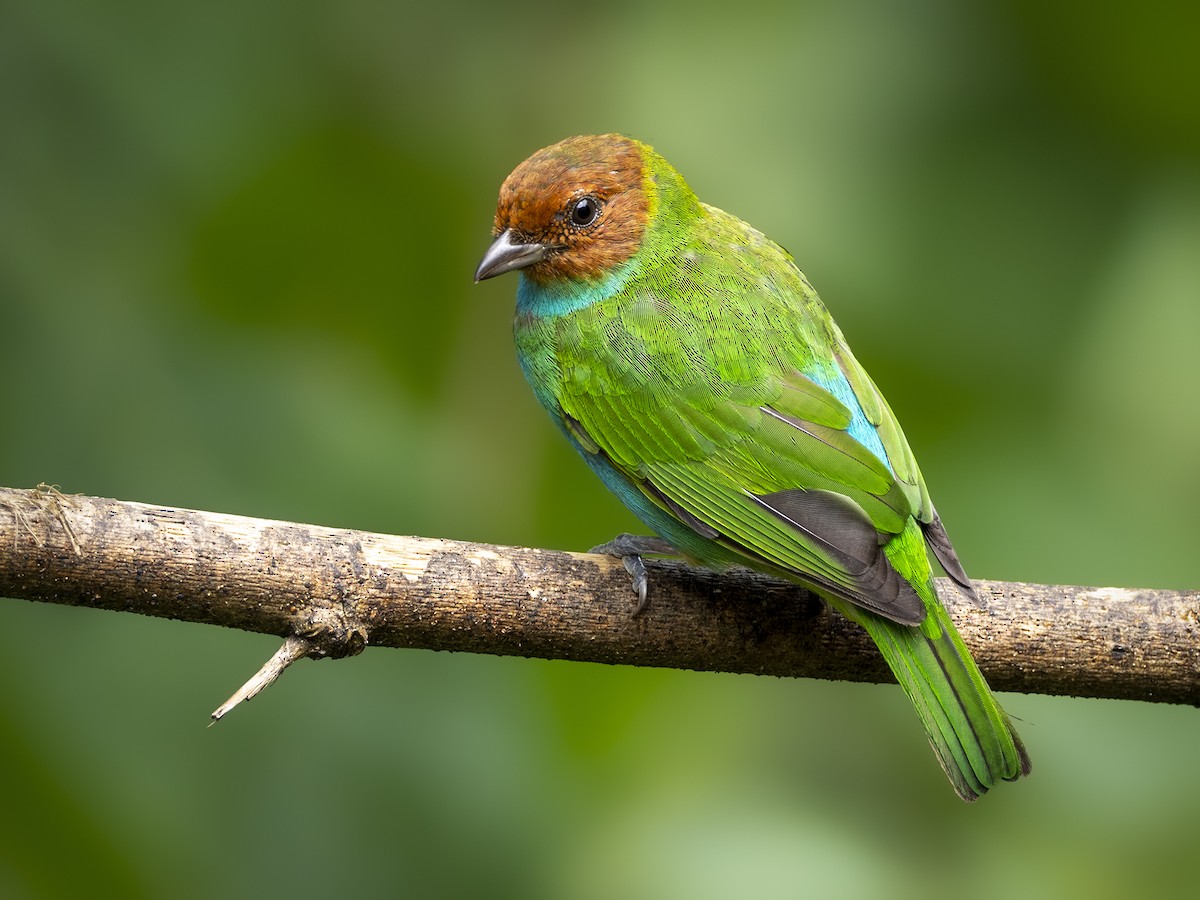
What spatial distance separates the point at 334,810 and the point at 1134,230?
8.42ft

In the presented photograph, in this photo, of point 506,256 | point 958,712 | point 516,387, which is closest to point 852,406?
point 958,712

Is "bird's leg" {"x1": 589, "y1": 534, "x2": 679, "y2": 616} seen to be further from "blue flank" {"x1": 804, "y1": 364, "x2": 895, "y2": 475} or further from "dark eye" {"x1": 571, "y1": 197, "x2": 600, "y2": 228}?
"dark eye" {"x1": 571, "y1": 197, "x2": 600, "y2": 228}

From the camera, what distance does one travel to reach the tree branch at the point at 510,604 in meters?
2.40

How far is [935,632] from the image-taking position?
2711 millimetres

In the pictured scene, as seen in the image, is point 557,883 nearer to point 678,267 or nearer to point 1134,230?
point 678,267

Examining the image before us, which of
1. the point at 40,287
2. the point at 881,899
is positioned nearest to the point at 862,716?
the point at 881,899

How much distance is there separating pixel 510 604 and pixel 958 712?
0.89 metres

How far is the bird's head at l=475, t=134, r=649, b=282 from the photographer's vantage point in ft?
10.9

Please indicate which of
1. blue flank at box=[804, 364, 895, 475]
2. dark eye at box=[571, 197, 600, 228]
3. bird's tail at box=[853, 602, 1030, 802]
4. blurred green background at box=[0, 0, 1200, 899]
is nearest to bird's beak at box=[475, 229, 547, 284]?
dark eye at box=[571, 197, 600, 228]

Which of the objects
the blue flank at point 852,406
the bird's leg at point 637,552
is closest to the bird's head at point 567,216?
the blue flank at point 852,406

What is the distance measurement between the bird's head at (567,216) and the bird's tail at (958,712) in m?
1.21

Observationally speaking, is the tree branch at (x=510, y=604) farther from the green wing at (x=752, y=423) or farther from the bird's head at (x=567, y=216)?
the bird's head at (x=567, y=216)

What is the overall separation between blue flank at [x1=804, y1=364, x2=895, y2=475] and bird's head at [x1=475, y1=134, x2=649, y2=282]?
1.86 feet

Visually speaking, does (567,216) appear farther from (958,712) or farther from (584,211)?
(958,712)
